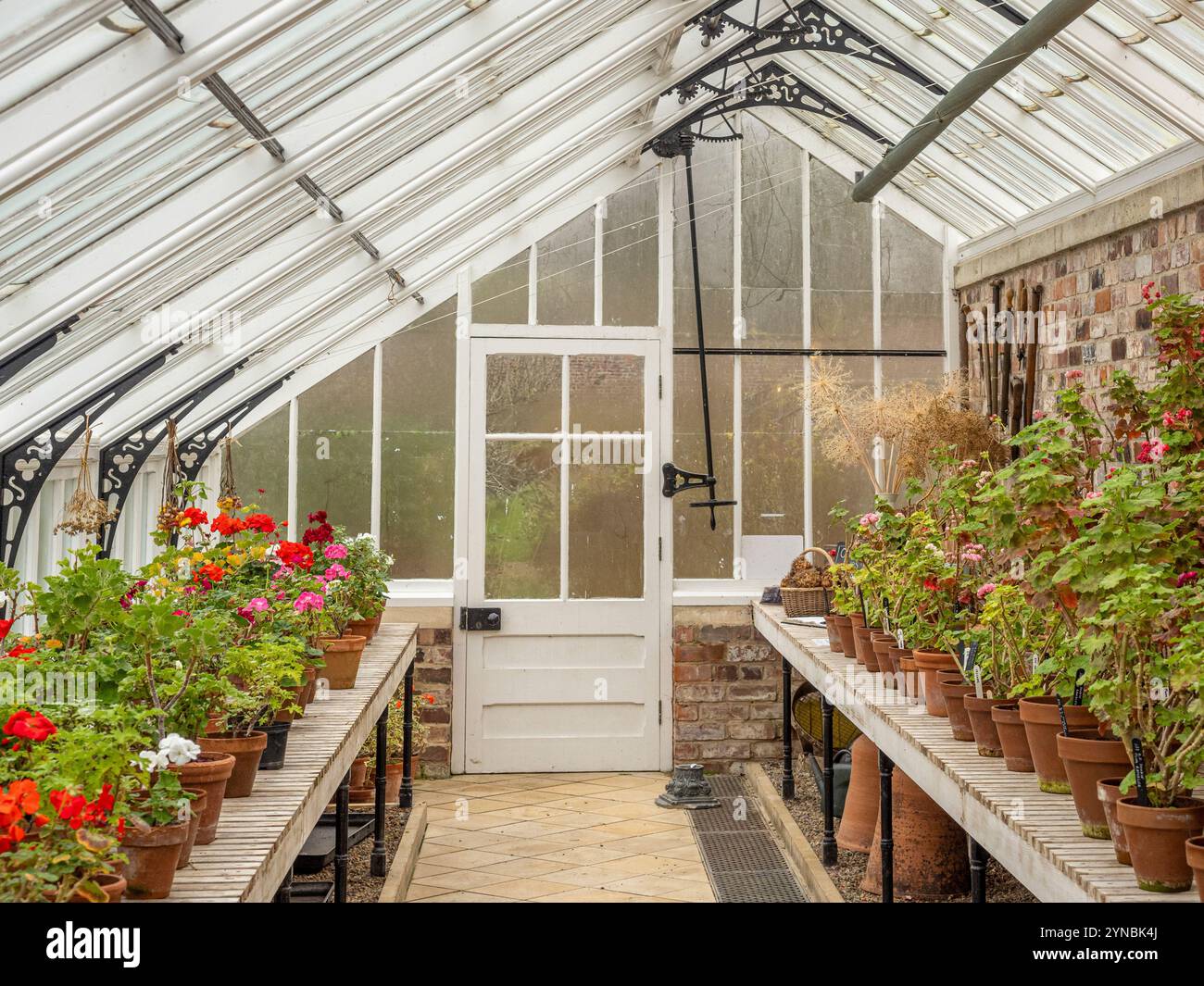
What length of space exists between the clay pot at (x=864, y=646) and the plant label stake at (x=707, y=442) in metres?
2.54

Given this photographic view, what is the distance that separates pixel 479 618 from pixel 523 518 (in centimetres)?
62

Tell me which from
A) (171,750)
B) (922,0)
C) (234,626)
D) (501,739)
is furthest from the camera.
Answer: (501,739)

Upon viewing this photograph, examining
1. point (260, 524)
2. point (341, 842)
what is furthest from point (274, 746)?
point (260, 524)

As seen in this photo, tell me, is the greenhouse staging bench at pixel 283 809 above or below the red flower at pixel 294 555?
below

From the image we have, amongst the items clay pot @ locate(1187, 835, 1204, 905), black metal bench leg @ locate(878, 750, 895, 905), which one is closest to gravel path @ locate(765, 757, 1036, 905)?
black metal bench leg @ locate(878, 750, 895, 905)

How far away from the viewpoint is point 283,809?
272cm

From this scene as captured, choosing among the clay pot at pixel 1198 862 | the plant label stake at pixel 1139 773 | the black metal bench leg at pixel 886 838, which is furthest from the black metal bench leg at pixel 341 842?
the clay pot at pixel 1198 862

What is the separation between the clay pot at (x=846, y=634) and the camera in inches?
196

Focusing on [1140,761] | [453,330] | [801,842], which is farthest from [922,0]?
[1140,761]

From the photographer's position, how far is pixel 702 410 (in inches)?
290

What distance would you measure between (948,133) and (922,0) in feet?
3.51

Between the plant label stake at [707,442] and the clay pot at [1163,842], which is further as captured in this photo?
the plant label stake at [707,442]

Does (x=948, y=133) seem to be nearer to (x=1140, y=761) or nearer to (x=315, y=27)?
(x=315, y=27)

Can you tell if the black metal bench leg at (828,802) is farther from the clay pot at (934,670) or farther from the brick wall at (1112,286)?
the brick wall at (1112,286)
